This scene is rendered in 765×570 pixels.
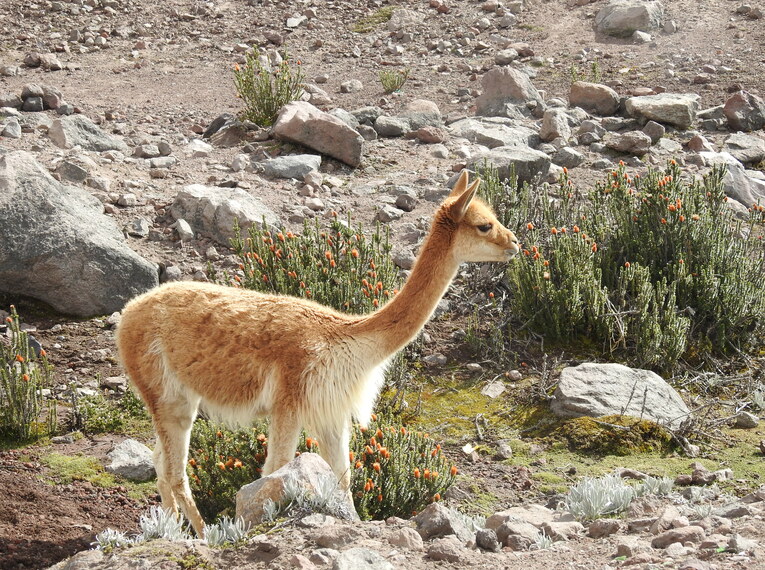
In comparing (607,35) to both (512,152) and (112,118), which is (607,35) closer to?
(512,152)

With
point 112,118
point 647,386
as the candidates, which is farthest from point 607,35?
point 647,386

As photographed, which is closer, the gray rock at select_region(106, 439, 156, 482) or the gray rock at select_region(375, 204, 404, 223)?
the gray rock at select_region(106, 439, 156, 482)

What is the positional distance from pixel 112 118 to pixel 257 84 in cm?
185

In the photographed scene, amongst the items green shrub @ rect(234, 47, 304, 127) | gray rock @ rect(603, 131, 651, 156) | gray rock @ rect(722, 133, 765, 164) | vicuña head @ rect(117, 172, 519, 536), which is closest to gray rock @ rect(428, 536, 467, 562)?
vicuña head @ rect(117, 172, 519, 536)

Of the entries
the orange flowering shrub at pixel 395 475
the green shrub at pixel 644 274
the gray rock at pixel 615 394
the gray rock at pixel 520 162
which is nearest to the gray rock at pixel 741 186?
the green shrub at pixel 644 274

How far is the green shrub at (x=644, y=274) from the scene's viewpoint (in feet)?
28.1

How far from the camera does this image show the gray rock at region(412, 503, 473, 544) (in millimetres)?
4816

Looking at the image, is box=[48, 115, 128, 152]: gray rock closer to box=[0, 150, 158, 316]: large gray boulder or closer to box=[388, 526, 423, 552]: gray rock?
box=[0, 150, 158, 316]: large gray boulder

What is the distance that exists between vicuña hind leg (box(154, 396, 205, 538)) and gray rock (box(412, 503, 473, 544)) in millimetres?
1761

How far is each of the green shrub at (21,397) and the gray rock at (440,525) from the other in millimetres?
3425

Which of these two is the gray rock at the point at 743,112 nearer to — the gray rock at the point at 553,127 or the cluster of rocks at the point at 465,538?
the gray rock at the point at 553,127

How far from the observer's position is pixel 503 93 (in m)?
13.8

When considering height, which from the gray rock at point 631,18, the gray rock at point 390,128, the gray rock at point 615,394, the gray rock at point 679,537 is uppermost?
the gray rock at point 631,18

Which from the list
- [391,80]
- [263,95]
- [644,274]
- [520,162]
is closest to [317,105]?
[391,80]
